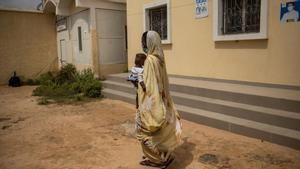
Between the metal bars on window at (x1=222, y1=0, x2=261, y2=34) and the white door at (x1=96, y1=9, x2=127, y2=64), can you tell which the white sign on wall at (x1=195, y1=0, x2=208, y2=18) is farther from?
the white door at (x1=96, y1=9, x2=127, y2=64)

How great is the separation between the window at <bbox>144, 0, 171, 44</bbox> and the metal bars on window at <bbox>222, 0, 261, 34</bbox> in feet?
6.19

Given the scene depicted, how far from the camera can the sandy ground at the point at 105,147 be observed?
3.59 metres

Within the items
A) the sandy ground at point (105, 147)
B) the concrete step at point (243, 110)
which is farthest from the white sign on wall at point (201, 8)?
the sandy ground at point (105, 147)

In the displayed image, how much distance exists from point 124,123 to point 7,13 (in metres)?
10.8

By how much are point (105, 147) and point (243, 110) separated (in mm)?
2465

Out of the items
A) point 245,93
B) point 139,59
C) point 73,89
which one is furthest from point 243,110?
point 73,89

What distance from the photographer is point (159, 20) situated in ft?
26.7

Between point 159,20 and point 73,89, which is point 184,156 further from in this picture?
point 73,89

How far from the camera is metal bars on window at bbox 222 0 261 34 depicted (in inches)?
218

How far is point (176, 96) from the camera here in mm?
6086

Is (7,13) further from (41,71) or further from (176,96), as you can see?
(176,96)

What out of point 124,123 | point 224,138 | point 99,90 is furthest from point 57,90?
point 224,138

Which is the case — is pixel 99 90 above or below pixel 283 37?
below

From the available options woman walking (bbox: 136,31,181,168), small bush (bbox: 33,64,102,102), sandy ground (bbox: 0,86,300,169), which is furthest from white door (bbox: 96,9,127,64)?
woman walking (bbox: 136,31,181,168)
